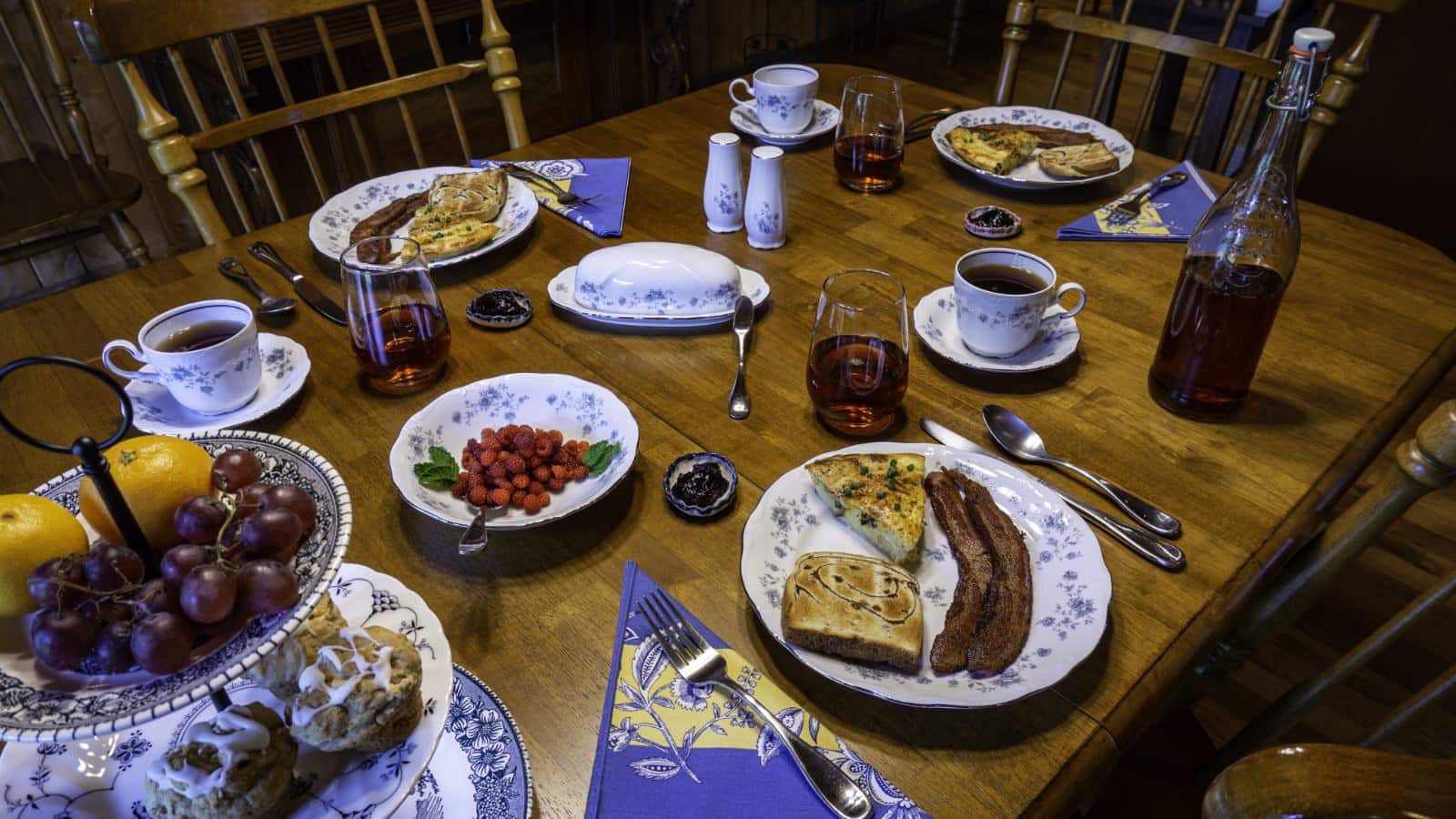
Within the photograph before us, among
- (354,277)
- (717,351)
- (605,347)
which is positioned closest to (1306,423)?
(717,351)

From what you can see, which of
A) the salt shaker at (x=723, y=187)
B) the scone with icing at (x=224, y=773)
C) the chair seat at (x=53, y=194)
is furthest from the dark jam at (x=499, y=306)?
the chair seat at (x=53, y=194)

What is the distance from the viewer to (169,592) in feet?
1.52

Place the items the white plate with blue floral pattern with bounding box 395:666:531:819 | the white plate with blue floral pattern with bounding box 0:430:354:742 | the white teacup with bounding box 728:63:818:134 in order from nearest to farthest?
the white plate with blue floral pattern with bounding box 0:430:354:742, the white plate with blue floral pattern with bounding box 395:666:531:819, the white teacup with bounding box 728:63:818:134

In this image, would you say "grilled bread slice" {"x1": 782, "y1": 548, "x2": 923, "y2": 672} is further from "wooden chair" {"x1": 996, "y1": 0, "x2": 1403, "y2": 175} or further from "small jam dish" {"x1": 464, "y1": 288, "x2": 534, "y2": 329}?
"wooden chair" {"x1": 996, "y1": 0, "x2": 1403, "y2": 175}

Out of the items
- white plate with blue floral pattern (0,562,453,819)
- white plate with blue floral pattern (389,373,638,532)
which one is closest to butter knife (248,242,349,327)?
white plate with blue floral pattern (389,373,638,532)

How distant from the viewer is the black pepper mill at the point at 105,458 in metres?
0.43

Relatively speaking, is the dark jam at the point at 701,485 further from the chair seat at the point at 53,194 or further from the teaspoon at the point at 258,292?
the chair seat at the point at 53,194

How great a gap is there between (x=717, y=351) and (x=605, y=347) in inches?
5.6

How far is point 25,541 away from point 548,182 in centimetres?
108

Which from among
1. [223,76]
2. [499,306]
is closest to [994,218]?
[499,306]

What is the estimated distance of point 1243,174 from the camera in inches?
37.8

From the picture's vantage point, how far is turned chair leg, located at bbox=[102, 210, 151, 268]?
2402 millimetres

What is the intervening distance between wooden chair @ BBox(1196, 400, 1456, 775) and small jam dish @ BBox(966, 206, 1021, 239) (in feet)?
1.94

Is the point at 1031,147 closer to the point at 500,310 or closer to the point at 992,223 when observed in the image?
the point at 992,223
